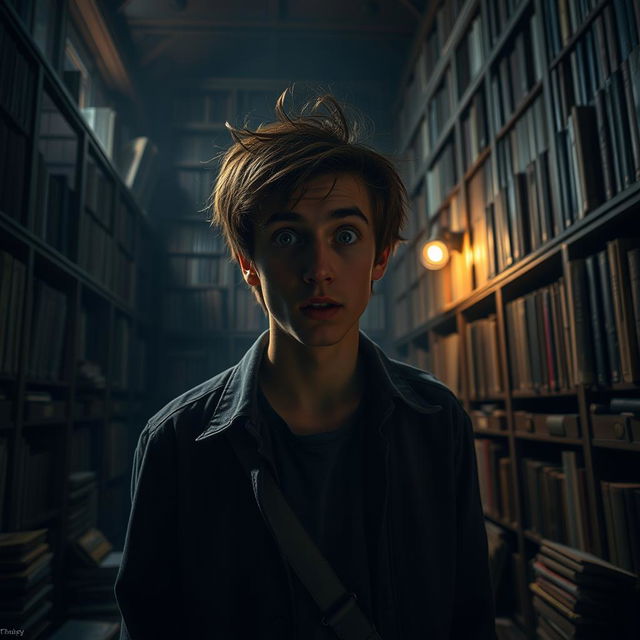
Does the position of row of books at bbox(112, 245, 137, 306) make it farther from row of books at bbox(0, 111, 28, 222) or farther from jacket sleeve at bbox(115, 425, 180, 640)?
jacket sleeve at bbox(115, 425, 180, 640)

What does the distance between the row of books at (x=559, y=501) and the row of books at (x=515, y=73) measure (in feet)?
5.16

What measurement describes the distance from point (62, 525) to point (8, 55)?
213 centimetres

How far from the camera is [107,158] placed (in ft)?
11.0

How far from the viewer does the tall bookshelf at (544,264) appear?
1.50m

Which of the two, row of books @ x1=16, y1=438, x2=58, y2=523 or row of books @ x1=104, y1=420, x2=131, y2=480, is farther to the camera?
row of books @ x1=104, y1=420, x2=131, y2=480

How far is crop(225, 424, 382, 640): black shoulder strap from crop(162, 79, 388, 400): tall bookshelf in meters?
3.89

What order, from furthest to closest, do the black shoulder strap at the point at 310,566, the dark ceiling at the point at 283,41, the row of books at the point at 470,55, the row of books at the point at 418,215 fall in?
1. the dark ceiling at the point at 283,41
2. the row of books at the point at 418,215
3. the row of books at the point at 470,55
4. the black shoulder strap at the point at 310,566

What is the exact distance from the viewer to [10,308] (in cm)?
201

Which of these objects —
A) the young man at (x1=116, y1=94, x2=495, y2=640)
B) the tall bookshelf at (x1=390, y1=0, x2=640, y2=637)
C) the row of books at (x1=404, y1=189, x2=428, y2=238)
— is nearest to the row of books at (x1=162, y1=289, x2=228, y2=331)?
the row of books at (x1=404, y1=189, x2=428, y2=238)

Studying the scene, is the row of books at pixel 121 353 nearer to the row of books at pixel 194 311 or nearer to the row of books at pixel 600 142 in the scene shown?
the row of books at pixel 194 311

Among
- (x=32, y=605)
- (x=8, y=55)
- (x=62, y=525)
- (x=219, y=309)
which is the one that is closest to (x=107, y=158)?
(x=8, y=55)

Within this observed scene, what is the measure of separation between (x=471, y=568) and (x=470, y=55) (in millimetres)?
2928

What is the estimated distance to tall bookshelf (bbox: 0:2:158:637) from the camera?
6.62 ft

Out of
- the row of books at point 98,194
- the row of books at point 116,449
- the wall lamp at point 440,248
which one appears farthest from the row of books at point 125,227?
the wall lamp at point 440,248
